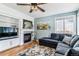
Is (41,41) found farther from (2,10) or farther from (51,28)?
(2,10)

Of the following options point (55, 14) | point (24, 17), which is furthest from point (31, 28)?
point (55, 14)

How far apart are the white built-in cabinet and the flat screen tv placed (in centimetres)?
22

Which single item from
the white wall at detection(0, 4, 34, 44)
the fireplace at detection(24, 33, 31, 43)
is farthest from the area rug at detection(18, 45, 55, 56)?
the fireplace at detection(24, 33, 31, 43)

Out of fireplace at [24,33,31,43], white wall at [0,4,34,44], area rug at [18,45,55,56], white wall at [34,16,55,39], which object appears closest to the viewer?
area rug at [18,45,55,56]

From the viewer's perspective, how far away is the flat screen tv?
2721 mm

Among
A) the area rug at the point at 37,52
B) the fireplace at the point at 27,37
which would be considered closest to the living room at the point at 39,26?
the fireplace at the point at 27,37

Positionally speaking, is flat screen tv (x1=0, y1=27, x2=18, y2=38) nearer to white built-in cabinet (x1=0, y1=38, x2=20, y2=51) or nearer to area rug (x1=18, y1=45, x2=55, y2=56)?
white built-in cabinet (x1=0, y1=38, x2=20, y2=51)

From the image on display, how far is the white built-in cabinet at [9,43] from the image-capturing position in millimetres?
2647

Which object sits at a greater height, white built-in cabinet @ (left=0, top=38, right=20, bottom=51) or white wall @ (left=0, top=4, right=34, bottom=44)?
white wall @ (left=0, top=4, right=34, bottom=44)

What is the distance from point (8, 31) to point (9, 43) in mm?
471

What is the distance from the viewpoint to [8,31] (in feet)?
9.87

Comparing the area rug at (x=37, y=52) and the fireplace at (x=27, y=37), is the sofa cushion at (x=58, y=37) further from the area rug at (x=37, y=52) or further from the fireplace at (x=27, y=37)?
the fireplace at (x=27, y=37)

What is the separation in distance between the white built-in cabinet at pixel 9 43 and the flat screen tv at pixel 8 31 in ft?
0.72

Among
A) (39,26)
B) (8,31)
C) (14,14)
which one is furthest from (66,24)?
(8,31)
